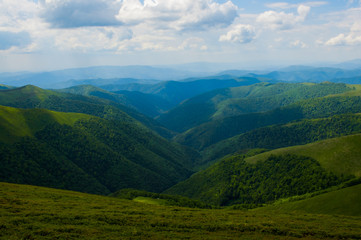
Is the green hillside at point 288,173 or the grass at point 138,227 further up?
the grass at point 138,227

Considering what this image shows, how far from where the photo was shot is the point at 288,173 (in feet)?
526

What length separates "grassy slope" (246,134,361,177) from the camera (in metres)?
135

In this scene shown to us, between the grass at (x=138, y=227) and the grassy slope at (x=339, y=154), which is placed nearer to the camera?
the grass at (x=138, y=227)

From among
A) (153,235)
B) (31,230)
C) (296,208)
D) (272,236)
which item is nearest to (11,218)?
(31,230)

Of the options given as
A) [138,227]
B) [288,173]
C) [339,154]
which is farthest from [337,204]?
[138,227]

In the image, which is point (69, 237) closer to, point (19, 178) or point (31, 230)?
point (31, 230)

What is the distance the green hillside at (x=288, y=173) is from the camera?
5404 inches

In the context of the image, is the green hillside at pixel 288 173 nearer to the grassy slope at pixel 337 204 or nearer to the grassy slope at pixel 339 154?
the grassy slope at pixel 339 154

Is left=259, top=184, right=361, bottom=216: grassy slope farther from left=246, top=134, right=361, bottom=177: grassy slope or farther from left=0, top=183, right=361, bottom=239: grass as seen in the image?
left=246, top=134, right=361, bottom=177: grassy slope

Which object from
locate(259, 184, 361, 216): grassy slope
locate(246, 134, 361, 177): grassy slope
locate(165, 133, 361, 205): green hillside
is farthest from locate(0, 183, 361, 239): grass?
locate(246, 134, 361, 177): grassy slope

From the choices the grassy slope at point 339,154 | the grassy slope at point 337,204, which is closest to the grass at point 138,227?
the grassy slope at point 337,204

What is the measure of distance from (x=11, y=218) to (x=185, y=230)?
35351 mm

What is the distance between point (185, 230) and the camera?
163 ft

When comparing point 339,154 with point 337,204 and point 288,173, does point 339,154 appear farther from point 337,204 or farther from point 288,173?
point 337,204
